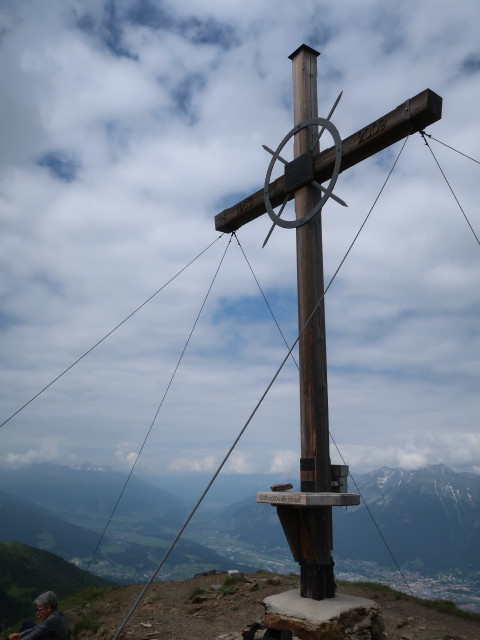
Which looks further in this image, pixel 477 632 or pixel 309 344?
pixel 477 632

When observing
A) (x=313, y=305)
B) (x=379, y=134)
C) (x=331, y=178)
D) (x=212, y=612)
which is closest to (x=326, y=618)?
(x=313, y=305)

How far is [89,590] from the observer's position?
49.4ft

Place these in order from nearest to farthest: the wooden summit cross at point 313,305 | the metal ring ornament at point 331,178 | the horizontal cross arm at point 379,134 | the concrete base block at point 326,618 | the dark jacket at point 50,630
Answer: the dark jacket at point 50,630 < the concrete base block at point 326,618 < the horizontal cross arm at point 379,134 < the wooden summit cross at point 313,305 < the metal ring ornament at point 331,178

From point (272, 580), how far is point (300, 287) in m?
9.46

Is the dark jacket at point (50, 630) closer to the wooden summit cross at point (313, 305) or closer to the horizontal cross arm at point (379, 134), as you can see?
the wooden summit cross at point (313, 305)

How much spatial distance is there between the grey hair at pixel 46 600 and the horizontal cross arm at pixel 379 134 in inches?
249

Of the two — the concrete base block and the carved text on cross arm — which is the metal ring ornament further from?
the concrete base block

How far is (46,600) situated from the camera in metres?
5.78

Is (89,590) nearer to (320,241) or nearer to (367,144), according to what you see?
(320,241)

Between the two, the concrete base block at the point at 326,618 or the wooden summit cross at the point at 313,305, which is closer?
the concrete base block at the point at 326,618

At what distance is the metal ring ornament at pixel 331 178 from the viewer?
281 inches

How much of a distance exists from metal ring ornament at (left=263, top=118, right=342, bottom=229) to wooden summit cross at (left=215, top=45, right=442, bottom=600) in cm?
3

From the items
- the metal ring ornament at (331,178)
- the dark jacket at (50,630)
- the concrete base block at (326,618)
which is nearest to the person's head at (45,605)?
the dark jacket at (50,630)

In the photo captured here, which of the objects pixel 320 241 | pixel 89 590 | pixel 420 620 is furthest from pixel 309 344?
pixel 89 590
